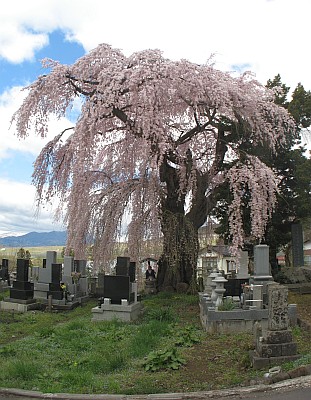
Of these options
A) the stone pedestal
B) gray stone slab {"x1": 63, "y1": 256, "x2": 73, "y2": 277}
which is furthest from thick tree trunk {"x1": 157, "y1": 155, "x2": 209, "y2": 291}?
gray stone slab {"x1": 63, "y1": 256, "x2": 73, "y2": 277}

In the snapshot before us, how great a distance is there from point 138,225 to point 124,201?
997 mm

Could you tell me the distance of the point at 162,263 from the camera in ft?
53.2

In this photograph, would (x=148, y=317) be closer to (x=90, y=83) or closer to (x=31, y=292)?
(x=31, y=292)

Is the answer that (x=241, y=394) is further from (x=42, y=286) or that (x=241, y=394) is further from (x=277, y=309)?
(x=42, y=286)

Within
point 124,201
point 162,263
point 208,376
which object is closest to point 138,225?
point 124,201

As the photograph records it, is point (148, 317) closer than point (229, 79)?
Yes

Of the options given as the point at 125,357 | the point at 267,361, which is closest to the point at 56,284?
the point at 125,357

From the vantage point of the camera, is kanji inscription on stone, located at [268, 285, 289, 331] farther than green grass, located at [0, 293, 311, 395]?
Yes

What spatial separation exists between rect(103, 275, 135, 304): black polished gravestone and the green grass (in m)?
1.03

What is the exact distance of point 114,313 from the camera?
458 inches

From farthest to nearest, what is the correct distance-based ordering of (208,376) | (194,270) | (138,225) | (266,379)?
(194,270) < (138,225) < (208,376) < (266,379)

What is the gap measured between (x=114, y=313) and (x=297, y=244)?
10152mm

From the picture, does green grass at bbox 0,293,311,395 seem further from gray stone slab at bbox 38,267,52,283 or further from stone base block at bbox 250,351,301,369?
gray stone slab at bbox 38,267,52,283

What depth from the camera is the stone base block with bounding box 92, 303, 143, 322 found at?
11602 mm
